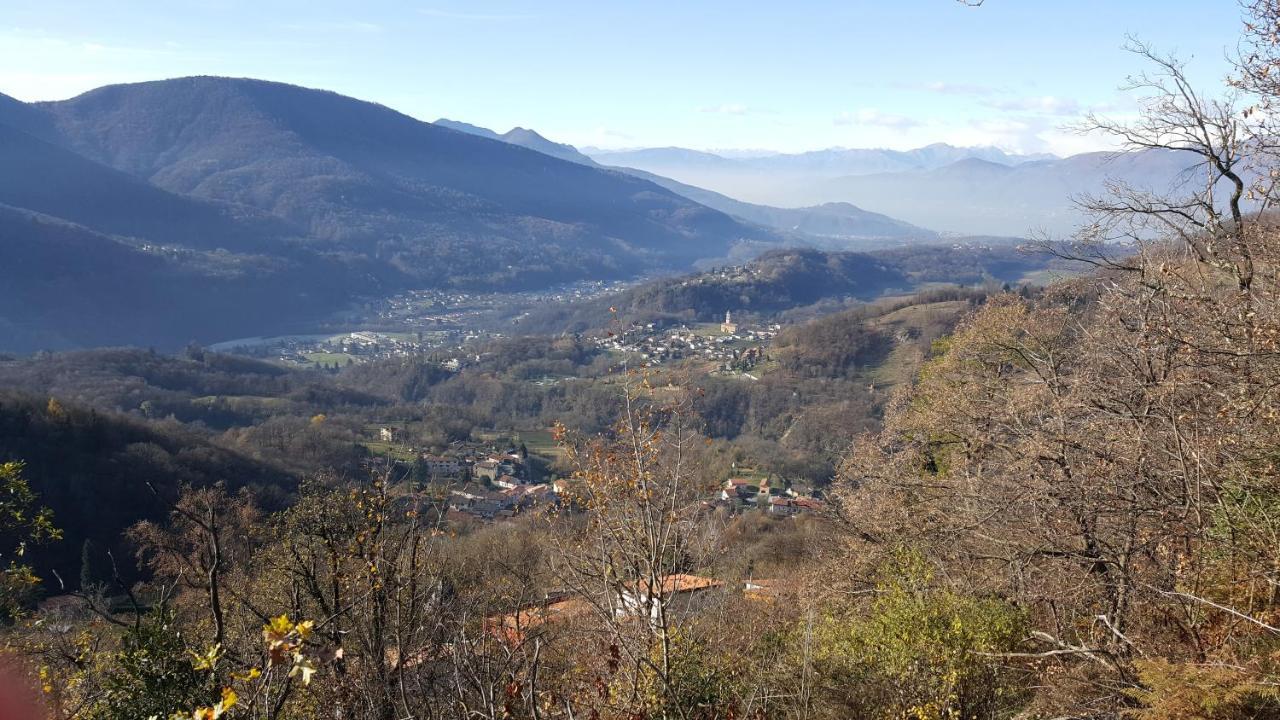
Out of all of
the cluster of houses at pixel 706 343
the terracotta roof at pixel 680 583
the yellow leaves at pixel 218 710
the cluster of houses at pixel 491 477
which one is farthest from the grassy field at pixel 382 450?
the yellow leaves at pixel 218 710

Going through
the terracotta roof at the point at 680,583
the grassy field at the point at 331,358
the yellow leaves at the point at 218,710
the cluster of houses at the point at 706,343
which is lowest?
the grassy field at the point at 331,358

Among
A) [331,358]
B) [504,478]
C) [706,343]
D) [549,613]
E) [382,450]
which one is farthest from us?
[331,358]

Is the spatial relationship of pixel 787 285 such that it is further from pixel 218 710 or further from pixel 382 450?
pixel 218 710

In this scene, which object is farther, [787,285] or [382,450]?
[787,285]

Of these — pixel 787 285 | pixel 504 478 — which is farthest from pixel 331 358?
pixel 787 285

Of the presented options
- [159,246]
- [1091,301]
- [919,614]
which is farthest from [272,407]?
[159,246]

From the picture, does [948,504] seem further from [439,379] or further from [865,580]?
[439,379]

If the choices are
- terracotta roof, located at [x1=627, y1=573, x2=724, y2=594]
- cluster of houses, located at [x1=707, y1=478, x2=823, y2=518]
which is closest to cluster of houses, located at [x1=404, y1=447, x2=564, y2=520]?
cluster of houses, located at [x1=707, y1=478, x2=823, y2=518]

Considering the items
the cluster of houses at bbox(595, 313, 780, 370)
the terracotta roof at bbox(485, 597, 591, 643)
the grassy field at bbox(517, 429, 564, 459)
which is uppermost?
the terracotta roof at bbox(485, 597, 591, 643)

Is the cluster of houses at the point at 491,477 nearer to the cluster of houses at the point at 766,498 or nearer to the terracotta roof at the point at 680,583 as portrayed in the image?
the cluster of houses at the point at 766,498

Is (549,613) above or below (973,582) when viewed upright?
below

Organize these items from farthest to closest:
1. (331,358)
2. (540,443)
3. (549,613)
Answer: (331,358) < (540,443) < (549,613)

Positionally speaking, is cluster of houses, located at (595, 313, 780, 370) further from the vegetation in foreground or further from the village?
the vegetation in foreground
